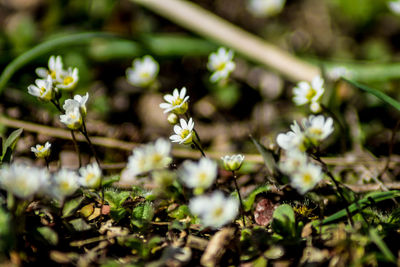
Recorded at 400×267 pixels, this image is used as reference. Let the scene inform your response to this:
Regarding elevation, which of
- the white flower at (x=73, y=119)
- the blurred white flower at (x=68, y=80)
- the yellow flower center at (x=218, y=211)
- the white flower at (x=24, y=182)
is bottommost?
the yellow flower center at (x=218, y=211)

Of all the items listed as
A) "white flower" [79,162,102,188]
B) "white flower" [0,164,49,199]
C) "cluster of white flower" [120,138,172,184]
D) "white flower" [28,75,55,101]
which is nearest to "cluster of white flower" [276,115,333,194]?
"cluster of white flower" [120,138,172,184]

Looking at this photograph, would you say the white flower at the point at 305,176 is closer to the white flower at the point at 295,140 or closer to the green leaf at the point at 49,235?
the white flower at the point at 295,140

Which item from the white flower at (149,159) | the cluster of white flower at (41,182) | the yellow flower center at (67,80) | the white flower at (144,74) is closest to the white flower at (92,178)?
the cluster of white flower at (41,182)

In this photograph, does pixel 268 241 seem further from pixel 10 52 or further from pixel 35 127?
pixel 10 52

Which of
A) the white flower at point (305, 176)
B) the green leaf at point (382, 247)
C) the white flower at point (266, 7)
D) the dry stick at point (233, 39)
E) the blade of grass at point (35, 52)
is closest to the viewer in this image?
the green leaf at point (382, 247)

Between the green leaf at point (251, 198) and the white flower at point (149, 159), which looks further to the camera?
the green leaf at point (251, 198)

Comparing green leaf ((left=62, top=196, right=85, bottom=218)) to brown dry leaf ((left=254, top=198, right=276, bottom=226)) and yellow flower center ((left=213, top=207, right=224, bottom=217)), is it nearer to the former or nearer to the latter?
yellow flower center ((left=213, top=207, right=224, bottom=217))
